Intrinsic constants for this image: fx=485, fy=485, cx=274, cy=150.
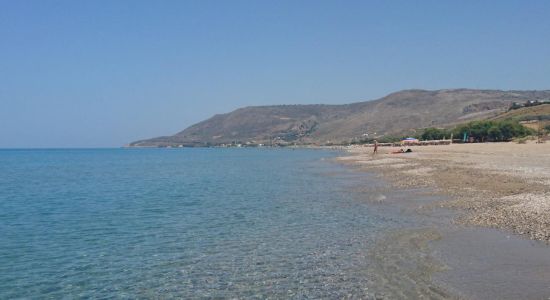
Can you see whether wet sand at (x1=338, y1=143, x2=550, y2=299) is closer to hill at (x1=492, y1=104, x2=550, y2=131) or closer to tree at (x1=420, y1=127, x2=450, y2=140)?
hill at (x1=492, y1=104, x2=550, y2=131)

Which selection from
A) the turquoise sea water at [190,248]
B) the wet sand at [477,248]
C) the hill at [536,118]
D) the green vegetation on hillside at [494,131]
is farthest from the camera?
the hill at [536,118]

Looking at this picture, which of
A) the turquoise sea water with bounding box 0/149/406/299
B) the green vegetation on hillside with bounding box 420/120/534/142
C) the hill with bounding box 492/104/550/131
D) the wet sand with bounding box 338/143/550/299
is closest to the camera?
the wet sand with bounding box 338/143/550/299

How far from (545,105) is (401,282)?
13687cm

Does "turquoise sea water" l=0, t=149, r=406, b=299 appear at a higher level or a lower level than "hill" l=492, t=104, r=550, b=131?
lower

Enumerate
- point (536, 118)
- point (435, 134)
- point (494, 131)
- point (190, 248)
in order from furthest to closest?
1. point (435, 134)
2. point (536, 118)
3. point (494, 131)
4. point (190, 248)

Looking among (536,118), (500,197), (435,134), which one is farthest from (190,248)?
(536,118)

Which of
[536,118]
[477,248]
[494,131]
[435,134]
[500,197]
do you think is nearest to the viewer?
[477,248]

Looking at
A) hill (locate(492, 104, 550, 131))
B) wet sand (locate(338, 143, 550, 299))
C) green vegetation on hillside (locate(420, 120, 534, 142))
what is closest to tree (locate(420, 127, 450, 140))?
green vegetation on hillside (locate(420, 120, 534, 142))

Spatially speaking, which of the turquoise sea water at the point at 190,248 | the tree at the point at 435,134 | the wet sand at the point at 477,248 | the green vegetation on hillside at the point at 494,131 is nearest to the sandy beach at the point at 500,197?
the wet sand at the point at 477,248

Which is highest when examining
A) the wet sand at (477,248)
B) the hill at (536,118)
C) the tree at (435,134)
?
the hill at (536,118)

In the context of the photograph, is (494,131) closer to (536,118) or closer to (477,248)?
(536,118)

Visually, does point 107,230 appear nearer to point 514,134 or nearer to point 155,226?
point 155,226

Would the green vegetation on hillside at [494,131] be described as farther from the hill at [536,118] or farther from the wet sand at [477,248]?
the wet sand at [477,248]

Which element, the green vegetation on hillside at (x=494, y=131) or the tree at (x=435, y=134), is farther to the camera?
the tree at (x=435, y=134)
